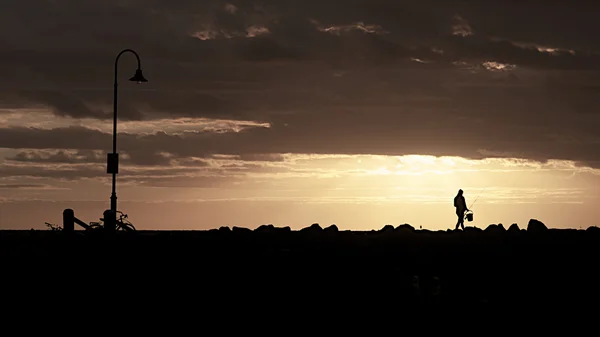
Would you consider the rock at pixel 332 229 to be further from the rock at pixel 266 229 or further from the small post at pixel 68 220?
the small post at pixel 68 220

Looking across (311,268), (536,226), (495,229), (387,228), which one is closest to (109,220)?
(387,228)

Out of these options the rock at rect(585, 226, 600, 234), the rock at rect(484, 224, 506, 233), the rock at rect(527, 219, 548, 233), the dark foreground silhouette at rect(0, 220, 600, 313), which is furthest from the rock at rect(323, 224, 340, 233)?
the rock at rect(585, 226, 600, 234)

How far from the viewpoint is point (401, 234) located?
39.4m

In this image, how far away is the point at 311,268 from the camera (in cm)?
3288

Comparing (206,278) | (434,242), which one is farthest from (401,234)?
(206,278)

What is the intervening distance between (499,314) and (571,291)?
4.65 meters

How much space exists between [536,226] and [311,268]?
13445 mm

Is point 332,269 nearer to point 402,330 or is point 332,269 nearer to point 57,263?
point 402,330

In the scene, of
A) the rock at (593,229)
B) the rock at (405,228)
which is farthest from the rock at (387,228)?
the rock at (593,229)

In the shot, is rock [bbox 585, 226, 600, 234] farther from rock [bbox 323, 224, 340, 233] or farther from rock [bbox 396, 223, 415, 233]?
rock [bbox 323, 224, 340, 233]

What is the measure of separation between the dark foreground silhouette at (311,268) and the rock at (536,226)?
1929mm

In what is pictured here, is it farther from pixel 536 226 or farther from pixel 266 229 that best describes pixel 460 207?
pixel 266 229

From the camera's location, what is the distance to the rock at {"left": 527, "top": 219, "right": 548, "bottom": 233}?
140 ft

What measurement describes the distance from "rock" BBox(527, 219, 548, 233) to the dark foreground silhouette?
1.93 m
